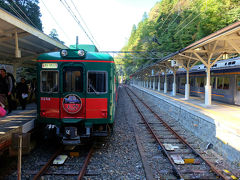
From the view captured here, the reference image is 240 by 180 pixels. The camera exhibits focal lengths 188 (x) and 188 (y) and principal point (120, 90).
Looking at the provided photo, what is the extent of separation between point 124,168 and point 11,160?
302 cm

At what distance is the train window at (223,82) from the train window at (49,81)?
1077 centimetres

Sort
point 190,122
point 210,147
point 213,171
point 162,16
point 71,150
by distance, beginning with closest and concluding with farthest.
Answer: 1. point 213,171
2. point 71,150
3. point 210,147
4. point 190,122
5. point 162,16

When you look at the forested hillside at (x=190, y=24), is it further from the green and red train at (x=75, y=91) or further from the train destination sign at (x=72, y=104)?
the train destination sign at (x=72, y=104)

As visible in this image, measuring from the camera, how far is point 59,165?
15.6ft

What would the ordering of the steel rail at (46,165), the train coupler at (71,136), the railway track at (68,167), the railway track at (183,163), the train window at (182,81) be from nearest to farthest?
the steel rail at (46,165) → the railway track at (68,167) → the railway track at (183,163) → the train coupler at (71,136) → the train window at (182,81)

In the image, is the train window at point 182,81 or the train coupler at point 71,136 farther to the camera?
the train window at point 182,81

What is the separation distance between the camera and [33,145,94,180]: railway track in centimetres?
429

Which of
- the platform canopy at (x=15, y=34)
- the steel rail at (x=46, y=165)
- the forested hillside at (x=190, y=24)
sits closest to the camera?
the steel rail at (x=46, y=165)

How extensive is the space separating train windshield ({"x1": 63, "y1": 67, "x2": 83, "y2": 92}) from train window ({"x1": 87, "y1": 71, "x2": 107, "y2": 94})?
257 mm

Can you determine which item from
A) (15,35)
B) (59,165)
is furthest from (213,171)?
(15,35)

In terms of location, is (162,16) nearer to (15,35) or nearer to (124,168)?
(15,35)

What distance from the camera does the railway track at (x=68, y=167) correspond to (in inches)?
169

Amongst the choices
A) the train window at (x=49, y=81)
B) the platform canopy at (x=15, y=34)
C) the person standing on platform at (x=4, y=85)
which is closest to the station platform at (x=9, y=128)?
the person standing on platform at (x=4, y=85)

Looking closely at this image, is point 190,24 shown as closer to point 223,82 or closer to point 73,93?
point 223,82
